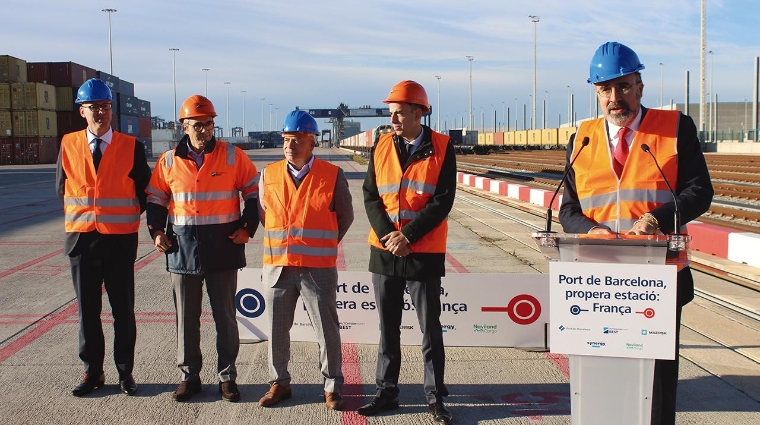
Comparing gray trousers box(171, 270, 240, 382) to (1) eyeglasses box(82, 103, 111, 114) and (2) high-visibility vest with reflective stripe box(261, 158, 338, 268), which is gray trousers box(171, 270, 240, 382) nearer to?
(2) high-visibility vest with reflective stripe box(261, 158, 338, 268)

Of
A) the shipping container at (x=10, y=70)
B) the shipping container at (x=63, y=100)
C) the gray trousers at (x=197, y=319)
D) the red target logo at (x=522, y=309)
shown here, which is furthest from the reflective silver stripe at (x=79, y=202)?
the shipping container at (x=63, y=100)

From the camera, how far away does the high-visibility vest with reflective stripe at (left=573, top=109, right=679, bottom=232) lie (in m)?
3.51

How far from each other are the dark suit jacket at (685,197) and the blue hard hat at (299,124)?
6.22ft

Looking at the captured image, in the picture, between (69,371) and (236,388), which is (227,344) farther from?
(69,371)

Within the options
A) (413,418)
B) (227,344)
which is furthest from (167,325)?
(413,418)

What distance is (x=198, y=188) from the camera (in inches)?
198

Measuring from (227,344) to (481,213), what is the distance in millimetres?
13794

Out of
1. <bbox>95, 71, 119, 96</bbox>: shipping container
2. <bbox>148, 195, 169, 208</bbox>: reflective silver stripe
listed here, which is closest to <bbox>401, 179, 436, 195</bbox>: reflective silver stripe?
<bbox>148, 195, 169, 208</bbox>: reflective silver stripe

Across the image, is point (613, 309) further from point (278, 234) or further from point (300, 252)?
point (278, 234)

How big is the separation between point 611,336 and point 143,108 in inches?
3313

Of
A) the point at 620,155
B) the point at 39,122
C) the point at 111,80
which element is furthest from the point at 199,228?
the point at 111,80

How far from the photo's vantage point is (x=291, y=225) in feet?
16.1

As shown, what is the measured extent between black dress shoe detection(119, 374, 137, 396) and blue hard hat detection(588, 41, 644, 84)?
3.64 metres

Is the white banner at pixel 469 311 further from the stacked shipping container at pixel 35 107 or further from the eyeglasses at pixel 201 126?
the stacked shipping container at pixel 35 107
